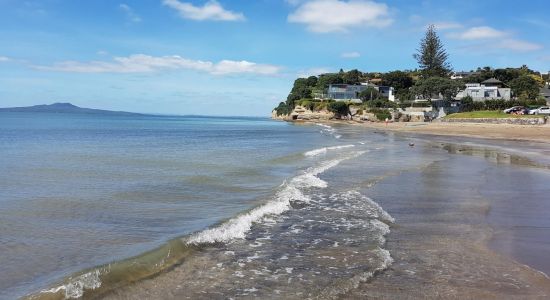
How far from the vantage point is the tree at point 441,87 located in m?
90.9

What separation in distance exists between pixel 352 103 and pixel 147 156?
313 ft

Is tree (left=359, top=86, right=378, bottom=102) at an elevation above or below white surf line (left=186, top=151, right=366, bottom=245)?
above

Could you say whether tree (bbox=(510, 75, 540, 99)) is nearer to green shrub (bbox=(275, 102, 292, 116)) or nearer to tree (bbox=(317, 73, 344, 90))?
tree (bbox=(317, 73, 344, 90))

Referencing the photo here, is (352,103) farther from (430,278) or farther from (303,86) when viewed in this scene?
(430,278)

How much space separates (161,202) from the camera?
1376cm

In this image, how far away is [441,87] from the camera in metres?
91.1

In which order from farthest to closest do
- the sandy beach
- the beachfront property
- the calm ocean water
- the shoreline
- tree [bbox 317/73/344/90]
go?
tree [bbox 317/73/344/90] → the beachfront property → the sandy beach → the shoreline → the calm ocean water

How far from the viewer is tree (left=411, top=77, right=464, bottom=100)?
298 ft

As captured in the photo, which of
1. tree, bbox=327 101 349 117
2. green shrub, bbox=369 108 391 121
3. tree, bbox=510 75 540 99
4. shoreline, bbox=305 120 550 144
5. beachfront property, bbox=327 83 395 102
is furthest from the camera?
beachfront property, bbox=327 83 395 102

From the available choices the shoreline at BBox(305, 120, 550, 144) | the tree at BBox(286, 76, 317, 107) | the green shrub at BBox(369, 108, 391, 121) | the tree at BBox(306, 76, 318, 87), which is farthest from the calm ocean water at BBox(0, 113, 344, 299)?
the tree at BBox(306, 76, 318, 87)

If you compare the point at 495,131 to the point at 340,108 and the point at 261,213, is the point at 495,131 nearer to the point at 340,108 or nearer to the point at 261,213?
the point at 261,213

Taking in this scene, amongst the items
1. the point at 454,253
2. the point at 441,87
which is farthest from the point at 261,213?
the point at 441,87

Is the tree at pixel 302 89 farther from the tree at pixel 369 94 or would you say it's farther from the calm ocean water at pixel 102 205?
the calm ocean water at pixel 102 205

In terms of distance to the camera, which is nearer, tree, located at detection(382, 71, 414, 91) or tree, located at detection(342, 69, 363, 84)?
tree, located at detection(382, 71, 414, 91)
